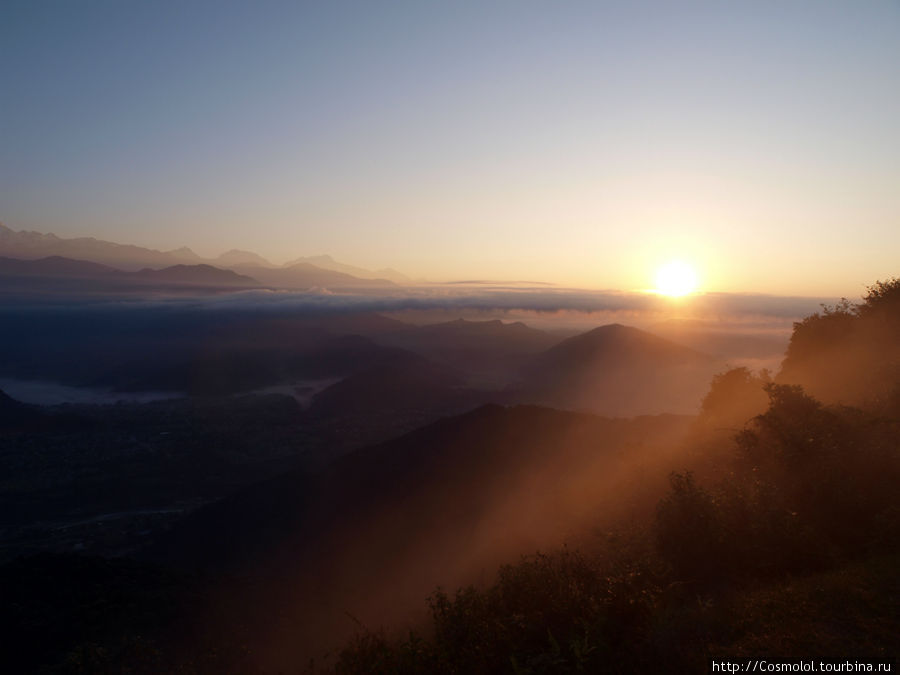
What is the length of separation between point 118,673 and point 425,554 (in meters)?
16.2

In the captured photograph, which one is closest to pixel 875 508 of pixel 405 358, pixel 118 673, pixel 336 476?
pixel 118 673

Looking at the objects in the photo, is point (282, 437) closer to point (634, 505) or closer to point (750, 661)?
point (634, 505)

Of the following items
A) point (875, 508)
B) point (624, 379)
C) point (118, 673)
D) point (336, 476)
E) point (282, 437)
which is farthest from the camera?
point (624, 379)

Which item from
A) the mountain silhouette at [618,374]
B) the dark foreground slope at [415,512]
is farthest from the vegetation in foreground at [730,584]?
the mountain silhouette at [618,374]

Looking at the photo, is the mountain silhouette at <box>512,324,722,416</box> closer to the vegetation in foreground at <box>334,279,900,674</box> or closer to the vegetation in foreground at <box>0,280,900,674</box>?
the vegetation in foreground at <box>0,280,900,674</box>

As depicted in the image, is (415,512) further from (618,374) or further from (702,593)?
(618,374)

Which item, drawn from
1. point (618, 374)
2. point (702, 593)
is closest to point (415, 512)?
point (702, 593)

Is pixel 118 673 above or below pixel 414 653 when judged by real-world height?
below

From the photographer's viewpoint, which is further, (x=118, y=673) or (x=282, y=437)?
(x=282, y=437)

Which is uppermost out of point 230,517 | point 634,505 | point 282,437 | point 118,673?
point 634,505

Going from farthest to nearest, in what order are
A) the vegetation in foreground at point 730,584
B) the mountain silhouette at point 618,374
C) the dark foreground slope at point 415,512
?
the mountain silhouette at point 618,374 < the dark foreground slope at point 415,512 < the vegetation in foreground at point 730,584

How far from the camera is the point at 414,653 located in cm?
653

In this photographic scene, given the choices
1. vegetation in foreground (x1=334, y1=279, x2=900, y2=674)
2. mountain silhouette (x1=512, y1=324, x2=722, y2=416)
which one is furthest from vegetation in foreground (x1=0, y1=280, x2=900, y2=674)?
mountain silhouette (x1=512, y1=324, x2=722, y2=416)

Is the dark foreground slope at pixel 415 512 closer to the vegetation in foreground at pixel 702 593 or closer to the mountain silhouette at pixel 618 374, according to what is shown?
the vegetation in foreground at pixel 702 593
